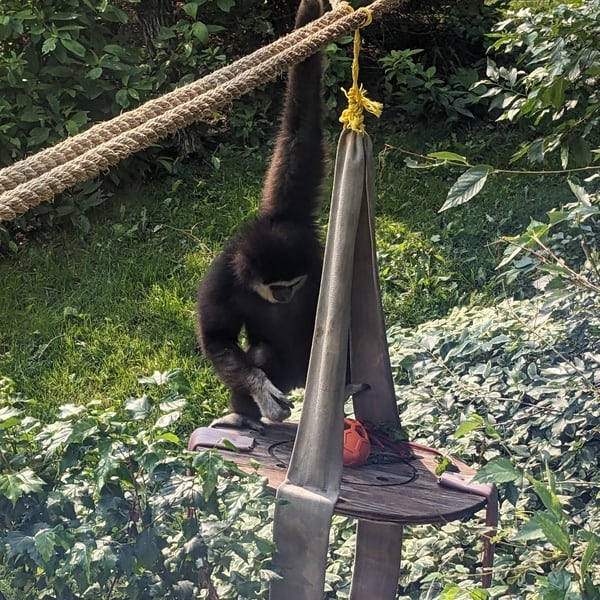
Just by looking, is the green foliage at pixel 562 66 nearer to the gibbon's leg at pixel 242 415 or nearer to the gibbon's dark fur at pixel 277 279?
the gibbon's dark fur at pixel 277 279

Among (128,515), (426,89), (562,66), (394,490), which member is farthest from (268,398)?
(426,89)

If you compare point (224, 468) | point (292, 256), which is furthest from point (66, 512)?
point (292, 256)

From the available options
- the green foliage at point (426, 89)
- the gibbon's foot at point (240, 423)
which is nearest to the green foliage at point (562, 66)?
the gibbon's foot at point (240, 423)

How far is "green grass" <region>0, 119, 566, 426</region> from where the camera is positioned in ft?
16.5

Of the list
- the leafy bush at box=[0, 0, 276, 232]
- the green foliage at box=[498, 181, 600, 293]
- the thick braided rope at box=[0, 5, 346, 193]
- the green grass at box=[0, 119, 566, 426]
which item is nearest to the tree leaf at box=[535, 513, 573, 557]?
the green foliage at box=[498, 181, 600, 293]

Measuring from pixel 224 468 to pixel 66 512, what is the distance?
0.38 m

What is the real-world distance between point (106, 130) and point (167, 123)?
15 cm

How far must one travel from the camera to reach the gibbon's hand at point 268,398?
11.1 feet

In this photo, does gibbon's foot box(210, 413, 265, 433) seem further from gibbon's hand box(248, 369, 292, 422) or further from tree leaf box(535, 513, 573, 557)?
tree leaf box(535, 513, 573, 557)

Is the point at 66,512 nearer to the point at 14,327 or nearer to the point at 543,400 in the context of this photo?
the point at 543,400

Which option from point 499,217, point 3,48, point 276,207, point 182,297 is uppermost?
point 3,48

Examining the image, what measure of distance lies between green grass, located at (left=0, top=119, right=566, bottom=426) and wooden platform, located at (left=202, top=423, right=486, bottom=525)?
1.74 m

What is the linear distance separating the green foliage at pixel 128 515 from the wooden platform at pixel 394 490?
0.45 meters

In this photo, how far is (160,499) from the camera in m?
1.97
